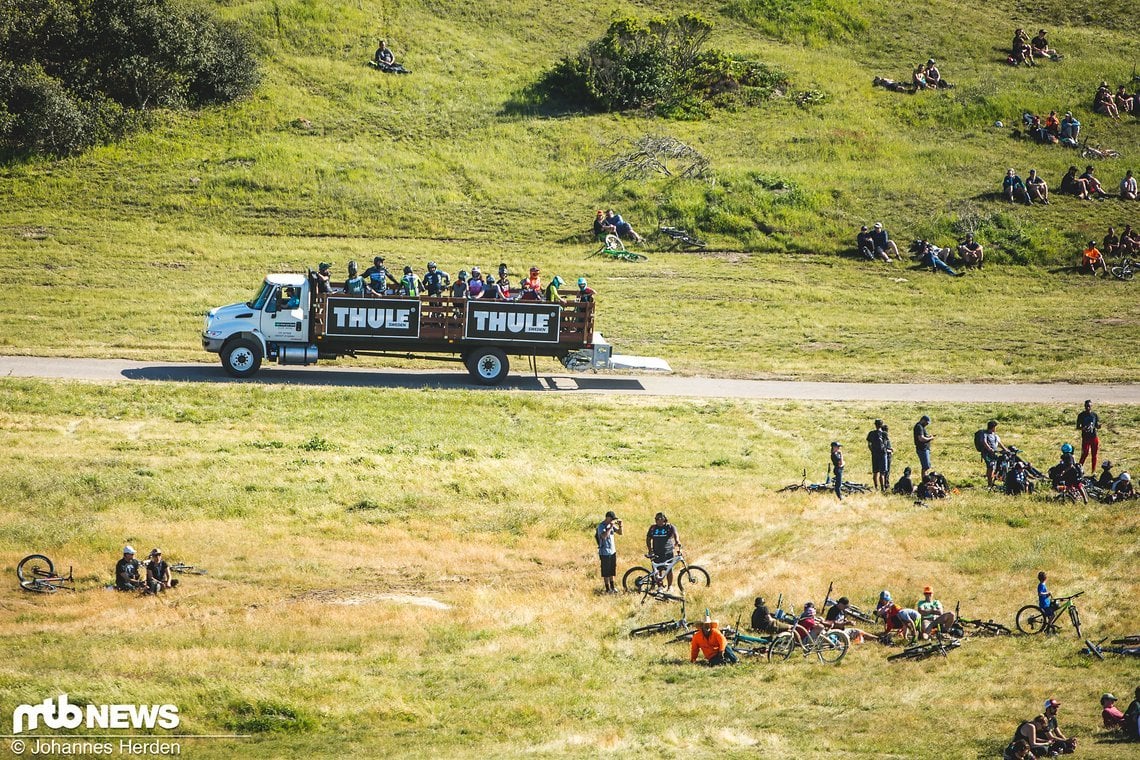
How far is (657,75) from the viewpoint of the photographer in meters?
55.5

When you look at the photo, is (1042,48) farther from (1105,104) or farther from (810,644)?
(810,644)

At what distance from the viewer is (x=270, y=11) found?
5772 centimetres

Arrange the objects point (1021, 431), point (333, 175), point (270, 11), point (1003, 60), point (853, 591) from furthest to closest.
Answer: point (1003, 60) → point (270, 11) → point (333, 175) → point (1021, 431) → point (853, 591)

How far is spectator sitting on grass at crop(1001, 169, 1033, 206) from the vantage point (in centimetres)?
4947

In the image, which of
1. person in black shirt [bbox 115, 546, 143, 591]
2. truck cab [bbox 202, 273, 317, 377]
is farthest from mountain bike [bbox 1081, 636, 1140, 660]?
truck cab [bbox 202, 273, 317, 377]

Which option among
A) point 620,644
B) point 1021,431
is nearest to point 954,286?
point 1021,431

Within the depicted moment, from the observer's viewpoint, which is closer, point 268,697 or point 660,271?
→ point 268,697

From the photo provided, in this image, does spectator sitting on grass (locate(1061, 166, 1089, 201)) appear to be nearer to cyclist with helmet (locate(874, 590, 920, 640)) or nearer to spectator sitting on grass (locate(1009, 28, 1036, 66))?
spectator sitting on grass (locate(1009, 28, 1036, 66))

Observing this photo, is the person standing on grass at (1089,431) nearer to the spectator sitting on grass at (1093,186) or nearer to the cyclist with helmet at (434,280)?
the cyclist with helmet at (434,280)

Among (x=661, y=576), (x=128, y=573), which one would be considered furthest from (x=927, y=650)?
(x=128, y=573)

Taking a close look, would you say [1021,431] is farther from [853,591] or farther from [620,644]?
[620,644]

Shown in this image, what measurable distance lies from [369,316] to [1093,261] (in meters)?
28.9

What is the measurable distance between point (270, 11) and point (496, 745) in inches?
1942

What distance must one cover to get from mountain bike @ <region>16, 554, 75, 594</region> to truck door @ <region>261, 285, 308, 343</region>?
11.4 m
